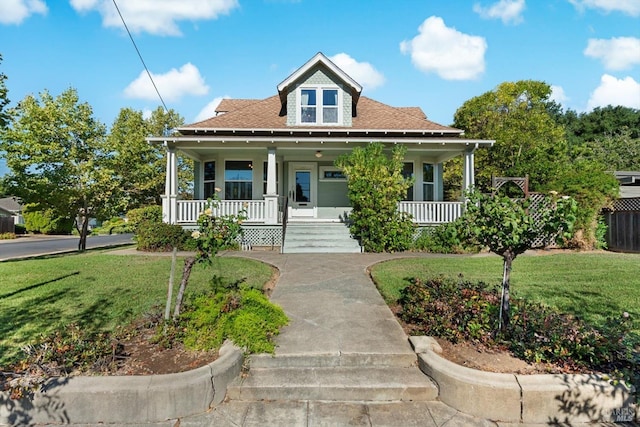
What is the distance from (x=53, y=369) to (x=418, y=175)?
1360cm

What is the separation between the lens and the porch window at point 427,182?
14.7 metres

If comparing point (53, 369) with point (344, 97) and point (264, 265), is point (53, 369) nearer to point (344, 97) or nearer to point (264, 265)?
point (264, 265)

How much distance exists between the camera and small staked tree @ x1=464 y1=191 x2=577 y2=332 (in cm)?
361

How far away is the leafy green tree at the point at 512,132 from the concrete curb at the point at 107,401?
16605 mm

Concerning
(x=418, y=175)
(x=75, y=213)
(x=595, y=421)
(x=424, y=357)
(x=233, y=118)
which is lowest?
(x=595, y=421)

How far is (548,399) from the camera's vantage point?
284cm

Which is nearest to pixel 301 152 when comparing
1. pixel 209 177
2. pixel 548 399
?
pixel 209 177

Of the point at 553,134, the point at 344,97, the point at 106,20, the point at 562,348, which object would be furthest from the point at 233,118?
the point at 553,134

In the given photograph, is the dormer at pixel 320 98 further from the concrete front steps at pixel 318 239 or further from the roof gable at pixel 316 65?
the concrete front steps at pixel 318 239

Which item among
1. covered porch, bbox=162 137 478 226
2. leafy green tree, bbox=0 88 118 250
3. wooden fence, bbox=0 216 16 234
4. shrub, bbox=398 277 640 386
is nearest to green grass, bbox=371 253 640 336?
shrub, bbox=398 277 640 386

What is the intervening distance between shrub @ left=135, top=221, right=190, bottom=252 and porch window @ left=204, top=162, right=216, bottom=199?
129 inches

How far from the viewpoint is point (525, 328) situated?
3.84 m

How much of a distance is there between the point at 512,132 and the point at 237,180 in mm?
17826

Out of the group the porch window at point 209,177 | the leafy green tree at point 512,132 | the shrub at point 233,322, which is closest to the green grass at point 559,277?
the shrub at point 233,322
